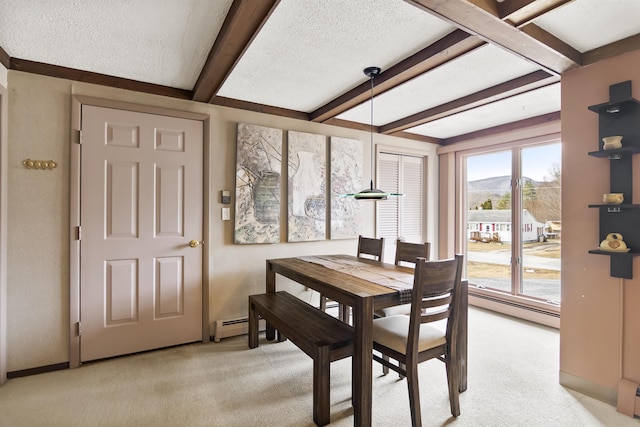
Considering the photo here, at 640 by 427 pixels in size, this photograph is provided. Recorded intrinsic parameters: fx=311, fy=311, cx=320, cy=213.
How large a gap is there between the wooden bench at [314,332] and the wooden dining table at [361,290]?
0.16 metres

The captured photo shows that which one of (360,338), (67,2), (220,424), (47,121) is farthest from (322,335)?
(47,121)

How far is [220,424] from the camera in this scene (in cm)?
187

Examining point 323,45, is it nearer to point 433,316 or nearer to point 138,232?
point 433,316

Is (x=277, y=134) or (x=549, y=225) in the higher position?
(x=277, y=134)

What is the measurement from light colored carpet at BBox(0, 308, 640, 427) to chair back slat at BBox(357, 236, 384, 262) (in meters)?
1.08

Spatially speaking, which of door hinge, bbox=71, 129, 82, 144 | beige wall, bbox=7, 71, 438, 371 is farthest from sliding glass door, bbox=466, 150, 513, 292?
door hinge, bbox=71, 129, 82, 144

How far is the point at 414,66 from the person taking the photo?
226 cm

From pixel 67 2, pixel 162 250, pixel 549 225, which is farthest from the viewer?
pixel 549 225

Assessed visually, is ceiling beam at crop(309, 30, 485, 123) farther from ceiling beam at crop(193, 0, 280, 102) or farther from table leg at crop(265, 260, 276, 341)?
table leg at crop(265, 260, 276, 341)

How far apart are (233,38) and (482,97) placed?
2.28 m

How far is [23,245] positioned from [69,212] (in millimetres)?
372

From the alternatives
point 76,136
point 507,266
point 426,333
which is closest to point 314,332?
point 426,333

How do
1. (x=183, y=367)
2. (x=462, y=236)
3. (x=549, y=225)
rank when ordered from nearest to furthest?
(x=183, y=367) < (x=549, y=225) < (x=462, y=236)

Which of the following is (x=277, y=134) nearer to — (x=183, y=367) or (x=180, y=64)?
(x=180, y=64)
